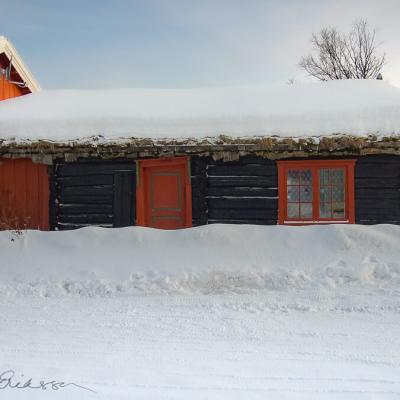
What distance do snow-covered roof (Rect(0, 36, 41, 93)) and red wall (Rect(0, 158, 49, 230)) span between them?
8.26 metres

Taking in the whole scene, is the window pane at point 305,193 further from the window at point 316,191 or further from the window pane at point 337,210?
the window pane at point 337,210

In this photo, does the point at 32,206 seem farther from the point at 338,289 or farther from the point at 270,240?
the point at 338,289

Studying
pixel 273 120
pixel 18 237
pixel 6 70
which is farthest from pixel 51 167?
pixel 6 70

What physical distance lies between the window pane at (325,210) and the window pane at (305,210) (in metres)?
0.23

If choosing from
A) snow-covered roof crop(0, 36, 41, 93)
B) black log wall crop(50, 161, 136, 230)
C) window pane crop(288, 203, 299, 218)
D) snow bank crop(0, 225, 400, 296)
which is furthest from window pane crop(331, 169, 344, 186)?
snow-covered roof crop(0, 36, 41, 93)

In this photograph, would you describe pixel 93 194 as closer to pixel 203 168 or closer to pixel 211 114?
pixel 203 168

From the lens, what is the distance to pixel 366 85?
13.9 metres

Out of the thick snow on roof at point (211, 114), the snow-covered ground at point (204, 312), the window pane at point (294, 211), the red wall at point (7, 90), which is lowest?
the snow-covered ground at point (204, 312)

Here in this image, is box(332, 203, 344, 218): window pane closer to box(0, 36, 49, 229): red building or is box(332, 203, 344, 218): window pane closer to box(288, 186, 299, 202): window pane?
box(288, 186, 299, 202): window pane

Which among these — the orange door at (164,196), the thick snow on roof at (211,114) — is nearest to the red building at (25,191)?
the thick snow on roof at (211,114)

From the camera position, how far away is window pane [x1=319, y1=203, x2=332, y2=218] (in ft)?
34.2

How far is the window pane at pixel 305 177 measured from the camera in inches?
412

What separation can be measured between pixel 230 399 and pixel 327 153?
7125 millimetres
